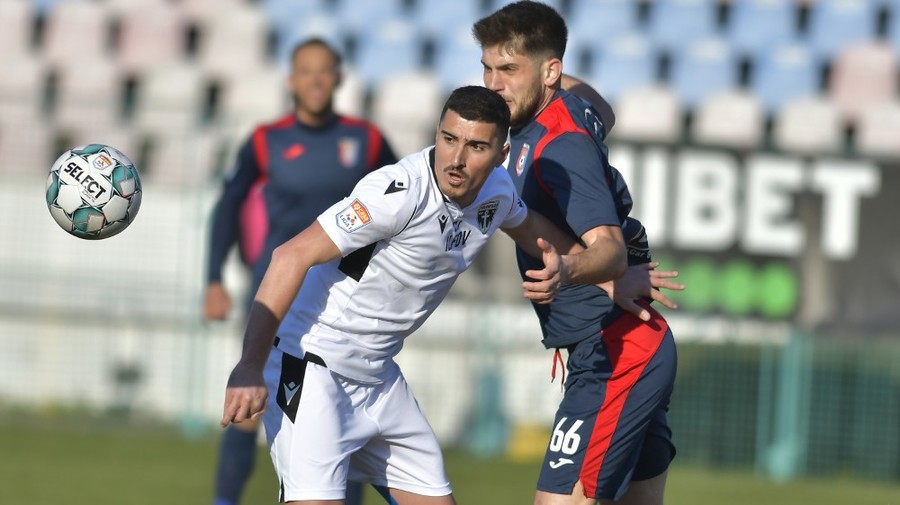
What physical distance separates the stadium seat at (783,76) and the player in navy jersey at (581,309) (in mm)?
9175

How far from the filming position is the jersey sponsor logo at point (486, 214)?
15.6 ft

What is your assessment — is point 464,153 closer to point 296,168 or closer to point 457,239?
point 457,239

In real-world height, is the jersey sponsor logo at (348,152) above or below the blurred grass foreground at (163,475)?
above

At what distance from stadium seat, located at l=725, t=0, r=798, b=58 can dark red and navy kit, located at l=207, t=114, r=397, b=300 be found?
825cm

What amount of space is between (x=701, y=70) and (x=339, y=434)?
10125 mm

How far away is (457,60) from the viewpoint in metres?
14.1

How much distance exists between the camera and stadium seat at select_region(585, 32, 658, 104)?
45.9 feet

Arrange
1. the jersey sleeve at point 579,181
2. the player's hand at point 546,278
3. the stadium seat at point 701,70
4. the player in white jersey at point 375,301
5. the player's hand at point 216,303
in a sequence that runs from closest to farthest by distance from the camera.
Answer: the player's hand at point 546,278, the player in white jersey at point 375,301, the jersey sleeve at point 579,181, the player's hand at point 216,303, the stadium seat at point 701,70

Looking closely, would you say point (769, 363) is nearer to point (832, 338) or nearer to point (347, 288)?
point (832, 338)

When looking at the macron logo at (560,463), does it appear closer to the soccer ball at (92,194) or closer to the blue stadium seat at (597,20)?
the soccer ball at (92,194)

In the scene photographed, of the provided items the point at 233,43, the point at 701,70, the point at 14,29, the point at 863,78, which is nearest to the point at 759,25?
the point at 701,70

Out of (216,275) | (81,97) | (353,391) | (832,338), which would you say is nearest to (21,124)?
(81,97)

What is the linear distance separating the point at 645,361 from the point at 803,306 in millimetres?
6272

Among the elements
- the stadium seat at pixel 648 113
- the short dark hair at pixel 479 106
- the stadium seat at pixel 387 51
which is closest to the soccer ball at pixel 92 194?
the short dark hair at pixel 479 106
